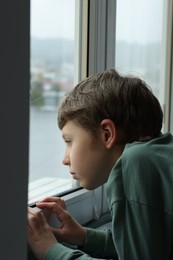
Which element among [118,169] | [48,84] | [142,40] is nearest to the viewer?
[118,169]

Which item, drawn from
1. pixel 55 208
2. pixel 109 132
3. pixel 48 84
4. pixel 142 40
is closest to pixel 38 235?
pixel 55 208

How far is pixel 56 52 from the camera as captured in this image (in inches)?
44.8

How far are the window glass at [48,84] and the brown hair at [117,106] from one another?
4.5 inches

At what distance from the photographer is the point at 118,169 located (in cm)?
82

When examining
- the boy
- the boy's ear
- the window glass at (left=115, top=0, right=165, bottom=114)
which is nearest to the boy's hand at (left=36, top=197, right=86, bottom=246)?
the boy

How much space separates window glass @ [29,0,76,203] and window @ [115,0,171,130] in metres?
0.23

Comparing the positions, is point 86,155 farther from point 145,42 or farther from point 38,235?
point 145,42

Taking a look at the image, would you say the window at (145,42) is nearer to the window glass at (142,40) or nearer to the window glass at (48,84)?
the window glass at (142,40)

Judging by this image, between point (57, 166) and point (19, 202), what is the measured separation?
674mm

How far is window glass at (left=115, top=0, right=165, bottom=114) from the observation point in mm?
1459

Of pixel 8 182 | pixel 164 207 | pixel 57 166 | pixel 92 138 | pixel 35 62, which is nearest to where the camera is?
pixel 8 182

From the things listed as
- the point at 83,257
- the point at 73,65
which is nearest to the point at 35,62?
the point at 73,65

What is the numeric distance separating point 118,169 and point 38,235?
19 cm

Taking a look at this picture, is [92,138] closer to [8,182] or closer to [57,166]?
[57,166]
